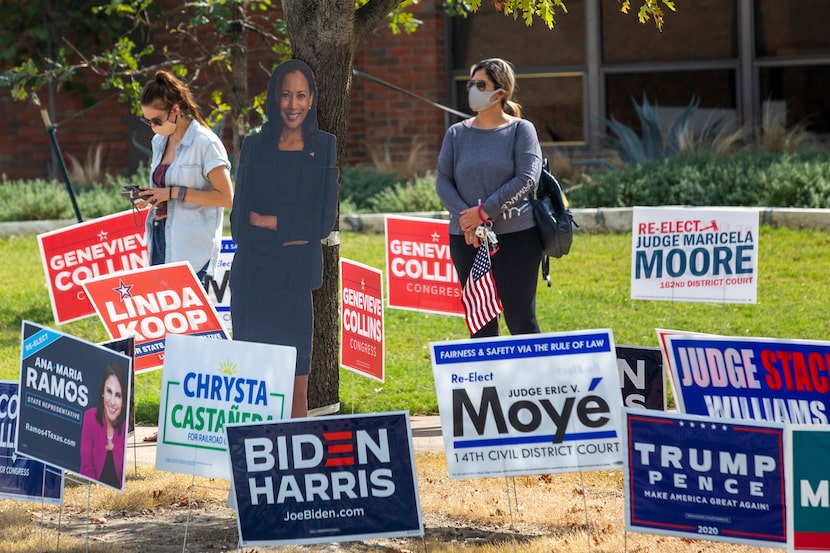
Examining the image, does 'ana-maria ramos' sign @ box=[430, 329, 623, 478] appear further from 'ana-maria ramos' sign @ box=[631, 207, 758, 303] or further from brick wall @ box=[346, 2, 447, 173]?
brick wall @ box=[346, 2, 447, 173]

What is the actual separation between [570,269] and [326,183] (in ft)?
17.3

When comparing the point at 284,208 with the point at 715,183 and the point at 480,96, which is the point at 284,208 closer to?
the point at 480,96

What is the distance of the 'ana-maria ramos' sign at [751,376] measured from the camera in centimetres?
468

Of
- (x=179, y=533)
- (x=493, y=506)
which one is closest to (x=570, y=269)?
(x=493, y=506)

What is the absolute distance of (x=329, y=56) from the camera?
19.9 ft

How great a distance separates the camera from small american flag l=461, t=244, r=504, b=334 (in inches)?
246

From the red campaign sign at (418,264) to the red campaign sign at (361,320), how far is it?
39.1 inches

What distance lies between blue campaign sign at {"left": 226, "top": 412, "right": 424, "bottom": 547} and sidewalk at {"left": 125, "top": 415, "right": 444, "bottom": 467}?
1828mm

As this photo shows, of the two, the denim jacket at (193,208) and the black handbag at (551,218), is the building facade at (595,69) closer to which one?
the denim jacket at (193,208)

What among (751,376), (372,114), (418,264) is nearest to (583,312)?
(418,264)

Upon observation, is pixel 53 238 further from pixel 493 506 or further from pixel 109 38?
pixel 109 38

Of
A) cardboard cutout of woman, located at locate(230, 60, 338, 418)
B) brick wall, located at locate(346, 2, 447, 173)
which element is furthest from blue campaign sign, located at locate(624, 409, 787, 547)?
brick wall, located at locate(346, 2, 447, 173)

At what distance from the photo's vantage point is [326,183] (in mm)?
5609

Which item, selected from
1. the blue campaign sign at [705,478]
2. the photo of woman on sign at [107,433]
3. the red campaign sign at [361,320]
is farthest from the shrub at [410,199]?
the blue campaign sign at [705,478]
